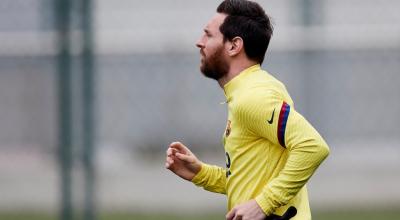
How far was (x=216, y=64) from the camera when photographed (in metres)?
5.22

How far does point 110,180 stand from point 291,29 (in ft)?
6.48

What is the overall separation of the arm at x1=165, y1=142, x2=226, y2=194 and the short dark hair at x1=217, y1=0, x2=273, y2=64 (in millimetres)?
550

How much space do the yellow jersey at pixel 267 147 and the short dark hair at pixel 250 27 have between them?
9 cm

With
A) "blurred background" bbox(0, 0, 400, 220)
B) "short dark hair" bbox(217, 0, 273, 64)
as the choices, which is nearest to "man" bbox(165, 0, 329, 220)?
"short dark hair" bbox(217, 0, 273, 64)

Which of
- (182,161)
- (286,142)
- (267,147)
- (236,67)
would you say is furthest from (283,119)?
(182,161)

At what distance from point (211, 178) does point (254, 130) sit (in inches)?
26.3

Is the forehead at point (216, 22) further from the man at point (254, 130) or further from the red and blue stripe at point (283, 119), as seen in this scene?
the red and blue stripe at point (283, 119)

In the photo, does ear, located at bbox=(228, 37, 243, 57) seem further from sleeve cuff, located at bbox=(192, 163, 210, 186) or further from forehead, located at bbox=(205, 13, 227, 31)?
sleeve cuff, located at bbox=(192, 163, 210, 186)

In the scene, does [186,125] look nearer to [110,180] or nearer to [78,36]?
[110,180]

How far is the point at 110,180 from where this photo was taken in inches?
407

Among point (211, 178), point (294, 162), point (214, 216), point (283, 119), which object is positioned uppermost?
point (283, 119)

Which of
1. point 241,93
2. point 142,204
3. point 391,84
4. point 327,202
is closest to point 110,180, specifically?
point 142,204

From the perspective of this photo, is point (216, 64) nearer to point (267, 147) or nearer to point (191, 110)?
point (267, 147)

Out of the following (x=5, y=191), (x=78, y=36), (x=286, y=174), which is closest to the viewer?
(x=286, y=174)
